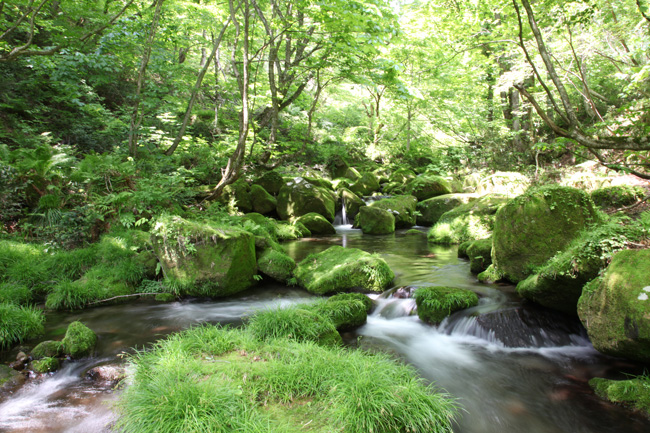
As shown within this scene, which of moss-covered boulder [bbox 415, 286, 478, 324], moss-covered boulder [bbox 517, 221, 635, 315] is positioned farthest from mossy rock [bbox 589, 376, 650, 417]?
moss-covered boulder [bbox 415, 286, 478, 324]

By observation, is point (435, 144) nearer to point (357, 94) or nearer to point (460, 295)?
point (357, 94)

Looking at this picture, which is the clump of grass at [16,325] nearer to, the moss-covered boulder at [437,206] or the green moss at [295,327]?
the green moss at [295,327]

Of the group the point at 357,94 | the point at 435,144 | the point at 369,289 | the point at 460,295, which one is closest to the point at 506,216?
the point at 460,295

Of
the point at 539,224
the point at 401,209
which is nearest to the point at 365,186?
the point at 401,209

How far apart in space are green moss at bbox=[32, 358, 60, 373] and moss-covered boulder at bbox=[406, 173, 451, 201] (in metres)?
14.4

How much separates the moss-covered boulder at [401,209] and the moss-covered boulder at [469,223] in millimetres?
2536

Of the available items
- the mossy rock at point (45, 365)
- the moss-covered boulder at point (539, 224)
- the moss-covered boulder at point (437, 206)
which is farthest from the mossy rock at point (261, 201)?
the mossy rock at point (45, 365)

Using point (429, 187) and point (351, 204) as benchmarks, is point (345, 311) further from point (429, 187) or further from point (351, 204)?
point (429, 187)

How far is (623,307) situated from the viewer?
3508 mm

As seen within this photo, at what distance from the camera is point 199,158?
12.6 metres

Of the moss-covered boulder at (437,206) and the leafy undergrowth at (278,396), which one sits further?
the moss-covered boulder at (437,206)

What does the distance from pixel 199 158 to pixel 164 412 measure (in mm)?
11044

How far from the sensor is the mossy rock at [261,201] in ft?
45.5

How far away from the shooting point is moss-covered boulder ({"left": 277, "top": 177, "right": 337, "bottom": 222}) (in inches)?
546
